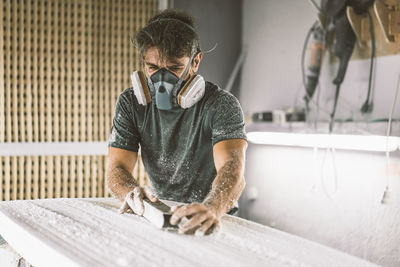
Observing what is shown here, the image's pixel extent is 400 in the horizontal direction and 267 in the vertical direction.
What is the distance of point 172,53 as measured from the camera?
6.11ft

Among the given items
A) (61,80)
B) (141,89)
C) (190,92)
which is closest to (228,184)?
(190,92)

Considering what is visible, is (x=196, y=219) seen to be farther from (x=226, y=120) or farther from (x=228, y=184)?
(x=226, y=120)

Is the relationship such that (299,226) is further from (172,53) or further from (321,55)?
(172,53)

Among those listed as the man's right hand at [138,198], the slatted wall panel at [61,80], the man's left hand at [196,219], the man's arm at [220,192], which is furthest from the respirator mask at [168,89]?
the slatted wall panel at [61,80]

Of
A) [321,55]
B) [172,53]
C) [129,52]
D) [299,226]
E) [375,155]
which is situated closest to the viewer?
[172,53]

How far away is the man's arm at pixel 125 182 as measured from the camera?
1.62 m

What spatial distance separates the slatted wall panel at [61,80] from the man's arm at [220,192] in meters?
2.66

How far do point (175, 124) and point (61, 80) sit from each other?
245 centimetres

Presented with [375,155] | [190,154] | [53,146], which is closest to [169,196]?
[190,154]

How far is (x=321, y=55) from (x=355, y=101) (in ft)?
1.71

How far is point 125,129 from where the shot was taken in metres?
2.07

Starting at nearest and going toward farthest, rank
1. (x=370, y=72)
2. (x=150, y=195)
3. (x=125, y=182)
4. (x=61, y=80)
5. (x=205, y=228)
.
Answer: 1. (x=205, y=228)
2. (x=150, y=195)
3. (x=125, y=182)
4. (x=370, y=72)
5. (x=61, y=80)

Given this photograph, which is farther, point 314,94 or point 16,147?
point 16,147

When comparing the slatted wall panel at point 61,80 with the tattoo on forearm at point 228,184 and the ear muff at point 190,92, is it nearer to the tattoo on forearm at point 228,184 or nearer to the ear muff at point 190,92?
the ear muff at point 190,92
